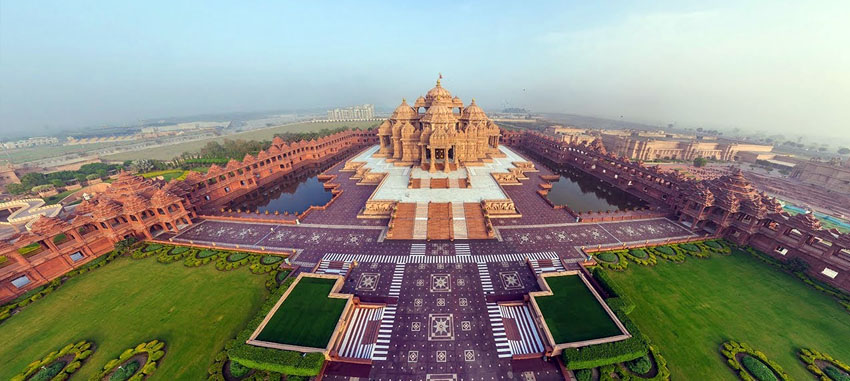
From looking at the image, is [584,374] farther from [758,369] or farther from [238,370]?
[238,370]

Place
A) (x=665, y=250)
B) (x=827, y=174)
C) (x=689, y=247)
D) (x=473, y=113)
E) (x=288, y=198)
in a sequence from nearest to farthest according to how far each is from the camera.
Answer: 1. (x=665, y=250)
2. (x=689, y=247)
3. (x=288, y=198)
4. (x=827, y=174)
5. (x=473, y=113)

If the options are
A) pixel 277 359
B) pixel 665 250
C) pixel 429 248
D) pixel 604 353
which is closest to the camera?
pixel 277 359

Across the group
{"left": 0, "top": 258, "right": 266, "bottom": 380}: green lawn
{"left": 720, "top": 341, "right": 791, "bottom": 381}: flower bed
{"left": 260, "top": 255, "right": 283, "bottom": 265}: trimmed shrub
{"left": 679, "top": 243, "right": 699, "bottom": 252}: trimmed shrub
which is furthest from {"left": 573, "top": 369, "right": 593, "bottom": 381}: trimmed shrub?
{"left": 260, "top": 255, "right": 283, "bottom": 265}: trimmed shrub

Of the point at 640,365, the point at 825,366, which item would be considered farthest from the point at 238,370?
the point at 825,366

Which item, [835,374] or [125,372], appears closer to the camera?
[835,374]

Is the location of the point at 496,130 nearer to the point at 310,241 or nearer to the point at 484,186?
the point at 484,186

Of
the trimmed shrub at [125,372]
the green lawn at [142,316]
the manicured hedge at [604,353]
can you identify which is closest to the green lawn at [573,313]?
the manicured hedge at [604,353]

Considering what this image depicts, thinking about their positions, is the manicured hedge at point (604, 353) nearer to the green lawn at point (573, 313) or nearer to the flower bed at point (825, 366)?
the green lawn at point (573, 313)

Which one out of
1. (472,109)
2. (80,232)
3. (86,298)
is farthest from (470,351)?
(472,109)
